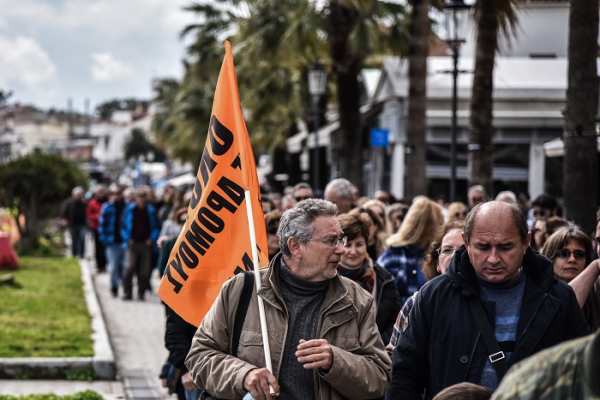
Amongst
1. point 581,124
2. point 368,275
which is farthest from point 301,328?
point 581,124

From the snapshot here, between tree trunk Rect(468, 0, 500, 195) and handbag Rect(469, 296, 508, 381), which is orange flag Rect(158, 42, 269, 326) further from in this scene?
tree trunk Rect(468, 0, 500, 195)

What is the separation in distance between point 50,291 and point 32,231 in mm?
10043

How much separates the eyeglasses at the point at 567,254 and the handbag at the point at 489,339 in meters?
2.35

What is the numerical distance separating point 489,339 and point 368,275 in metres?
Answer: 2.58

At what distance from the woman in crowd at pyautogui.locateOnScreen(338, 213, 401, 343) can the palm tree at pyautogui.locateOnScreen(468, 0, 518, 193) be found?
707 centimetres

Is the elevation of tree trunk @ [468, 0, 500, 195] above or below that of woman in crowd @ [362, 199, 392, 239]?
above

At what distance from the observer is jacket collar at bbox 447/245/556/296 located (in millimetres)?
3992

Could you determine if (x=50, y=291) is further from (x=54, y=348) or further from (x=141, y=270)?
(x=54, y=348)

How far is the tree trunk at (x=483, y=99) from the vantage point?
1359cm

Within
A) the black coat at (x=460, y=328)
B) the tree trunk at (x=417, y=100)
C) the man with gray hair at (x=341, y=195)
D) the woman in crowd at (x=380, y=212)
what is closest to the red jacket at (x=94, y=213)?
the tree trunk at (x=417, y=100)

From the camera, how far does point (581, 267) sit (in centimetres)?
613

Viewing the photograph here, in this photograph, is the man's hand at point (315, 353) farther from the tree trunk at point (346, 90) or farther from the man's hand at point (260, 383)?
the tree trunk at point (346, 90)

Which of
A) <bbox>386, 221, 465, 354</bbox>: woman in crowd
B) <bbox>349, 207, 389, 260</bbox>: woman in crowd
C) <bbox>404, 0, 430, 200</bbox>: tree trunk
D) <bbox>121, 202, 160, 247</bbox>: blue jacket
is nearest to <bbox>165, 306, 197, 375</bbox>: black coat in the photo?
<bbox>386, 221, 465, 354</bbox>: woman in crowd

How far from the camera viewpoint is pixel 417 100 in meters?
18.3
